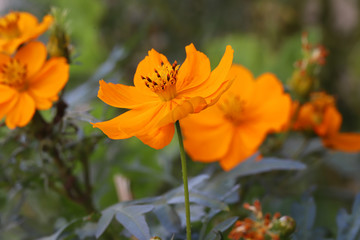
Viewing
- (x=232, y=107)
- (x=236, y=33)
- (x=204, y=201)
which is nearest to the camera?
(x=204, y=201)

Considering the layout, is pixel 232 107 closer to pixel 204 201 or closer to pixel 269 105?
pixel 269 105

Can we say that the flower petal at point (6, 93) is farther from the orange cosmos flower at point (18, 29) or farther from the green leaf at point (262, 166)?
the green leaf at point (262, 166)

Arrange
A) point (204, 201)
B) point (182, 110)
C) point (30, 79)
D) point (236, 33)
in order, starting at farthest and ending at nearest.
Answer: point (236, 33) < point (30, 79) < point (204, 201) < point (182, 110)

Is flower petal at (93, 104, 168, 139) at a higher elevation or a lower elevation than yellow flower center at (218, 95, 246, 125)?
higher

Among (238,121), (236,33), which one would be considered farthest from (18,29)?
(236,33)

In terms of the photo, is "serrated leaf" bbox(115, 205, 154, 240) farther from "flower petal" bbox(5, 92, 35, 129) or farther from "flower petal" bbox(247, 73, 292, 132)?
"flower petal" bbox(247, 73, 292, 132)

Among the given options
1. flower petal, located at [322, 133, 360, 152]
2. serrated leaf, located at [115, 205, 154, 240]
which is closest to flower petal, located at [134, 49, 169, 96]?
serrated leaf, located at [115, 205, 154, 240]

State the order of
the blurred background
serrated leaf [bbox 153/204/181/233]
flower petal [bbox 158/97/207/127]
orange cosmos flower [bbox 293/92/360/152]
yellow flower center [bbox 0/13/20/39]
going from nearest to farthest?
flower petal [bbox 158/97/207/127] → serrated leaf [bbox 153/204/181/233] → yellow flower center [bbox 0/13/20/39] → orange cosmos flower [bbox 293/92/360/152] → the blurred background

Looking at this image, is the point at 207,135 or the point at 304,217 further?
the point at 207,135
